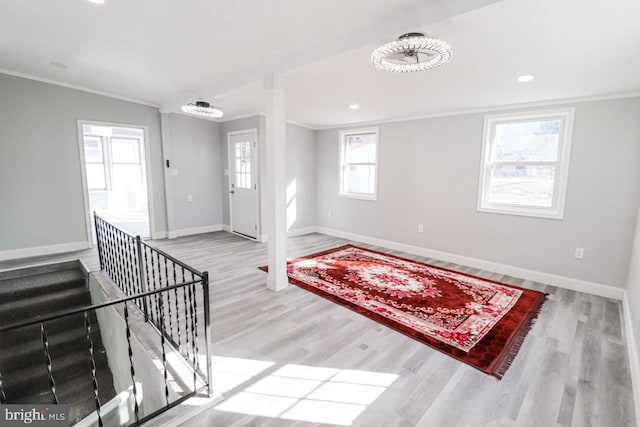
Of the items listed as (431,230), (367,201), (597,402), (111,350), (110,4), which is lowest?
(111,350)

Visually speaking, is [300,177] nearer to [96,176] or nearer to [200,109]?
[200,109]

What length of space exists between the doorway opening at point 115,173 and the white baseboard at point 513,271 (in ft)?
20.2

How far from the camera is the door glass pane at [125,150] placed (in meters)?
8.45

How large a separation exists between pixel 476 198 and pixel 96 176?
30.4 feet

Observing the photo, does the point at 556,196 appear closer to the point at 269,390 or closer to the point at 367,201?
the point at 367,201

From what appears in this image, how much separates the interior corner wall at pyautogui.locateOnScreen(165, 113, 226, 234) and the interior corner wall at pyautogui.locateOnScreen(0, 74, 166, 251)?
3.60 feet

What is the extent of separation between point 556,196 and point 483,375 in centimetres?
282

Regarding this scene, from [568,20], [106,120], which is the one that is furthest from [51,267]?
[568,20]

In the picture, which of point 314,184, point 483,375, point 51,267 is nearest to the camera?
point 483,375

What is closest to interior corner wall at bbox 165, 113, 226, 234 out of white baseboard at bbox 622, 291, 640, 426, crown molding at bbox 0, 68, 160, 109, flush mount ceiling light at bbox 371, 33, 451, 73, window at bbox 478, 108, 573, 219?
crown molding at bbox 0, 68, 160, 109

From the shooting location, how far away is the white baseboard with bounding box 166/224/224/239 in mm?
5844

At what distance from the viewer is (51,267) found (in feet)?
13.1

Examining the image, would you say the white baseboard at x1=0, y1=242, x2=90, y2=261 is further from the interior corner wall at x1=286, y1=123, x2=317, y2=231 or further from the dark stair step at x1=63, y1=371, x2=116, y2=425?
the interior corner wall at x1=286, y1=123, x2=317, y2=231

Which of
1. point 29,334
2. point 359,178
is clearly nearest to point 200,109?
point 359,178
